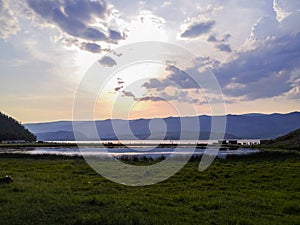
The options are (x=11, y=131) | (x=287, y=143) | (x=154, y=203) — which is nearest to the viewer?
(x=154, y=203)

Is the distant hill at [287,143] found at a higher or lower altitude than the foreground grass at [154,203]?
higher

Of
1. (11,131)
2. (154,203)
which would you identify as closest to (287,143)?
(154,203)

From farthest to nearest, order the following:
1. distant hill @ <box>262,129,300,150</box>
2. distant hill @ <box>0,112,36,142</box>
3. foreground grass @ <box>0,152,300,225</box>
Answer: distant hill @ <box>0,112,36,142</box> → distant hill @ <box>262,129,300,150</box> → foreground grass @ <box>0,152,300,225</box>

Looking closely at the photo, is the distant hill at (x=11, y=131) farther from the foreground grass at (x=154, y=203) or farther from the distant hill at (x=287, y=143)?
the foreground grass at (x=154, y=203)

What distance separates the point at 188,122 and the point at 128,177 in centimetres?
3218

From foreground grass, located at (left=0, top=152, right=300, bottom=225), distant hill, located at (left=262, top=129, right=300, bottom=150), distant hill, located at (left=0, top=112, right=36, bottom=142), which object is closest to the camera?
foreground grass, located at (left=0, top=152, right=300, bottom=225)

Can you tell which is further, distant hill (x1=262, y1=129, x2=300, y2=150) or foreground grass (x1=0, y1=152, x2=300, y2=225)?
distant hill (x1=262, y1=129, x2=300, y2=150)

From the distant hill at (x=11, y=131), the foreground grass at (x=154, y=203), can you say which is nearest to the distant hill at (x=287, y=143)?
the foreground grass at (x=154, y=203)

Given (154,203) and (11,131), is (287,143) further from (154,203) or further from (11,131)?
(11,131)

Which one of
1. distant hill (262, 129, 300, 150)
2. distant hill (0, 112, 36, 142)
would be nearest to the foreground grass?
distant hill (262, 129, 300, 150)

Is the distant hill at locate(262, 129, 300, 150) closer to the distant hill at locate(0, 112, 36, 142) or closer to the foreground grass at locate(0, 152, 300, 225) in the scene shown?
the foreground grass at locate(0, 152, 300, 225)

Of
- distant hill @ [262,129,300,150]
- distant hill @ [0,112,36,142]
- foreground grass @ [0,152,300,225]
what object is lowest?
foreground grass @ [0,152,300,225]

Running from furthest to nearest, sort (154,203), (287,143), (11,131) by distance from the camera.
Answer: (11,131) → (287,143) → (154,203)

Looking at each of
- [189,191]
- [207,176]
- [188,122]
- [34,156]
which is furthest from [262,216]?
[34,156]
